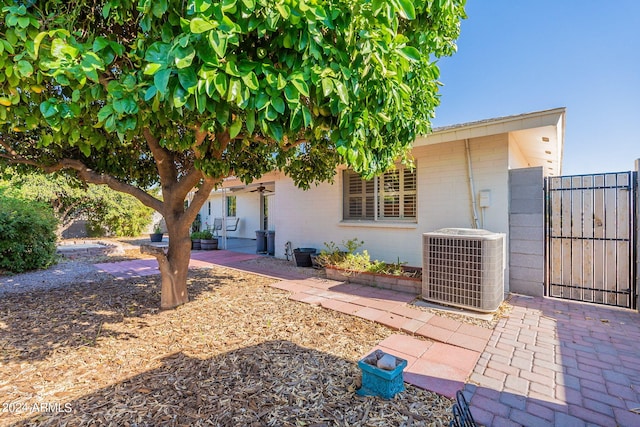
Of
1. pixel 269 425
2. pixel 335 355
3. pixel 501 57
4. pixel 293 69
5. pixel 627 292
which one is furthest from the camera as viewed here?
pixel 501 57

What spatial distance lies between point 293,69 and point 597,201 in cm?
570

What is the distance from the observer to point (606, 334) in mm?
3543

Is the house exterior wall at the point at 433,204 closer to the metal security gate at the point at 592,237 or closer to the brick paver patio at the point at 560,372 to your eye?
the metal security gate at the point at 592,237

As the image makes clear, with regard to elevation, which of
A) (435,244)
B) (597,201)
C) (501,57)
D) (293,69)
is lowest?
(435,244)

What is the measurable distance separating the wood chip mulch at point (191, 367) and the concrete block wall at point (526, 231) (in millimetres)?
3241

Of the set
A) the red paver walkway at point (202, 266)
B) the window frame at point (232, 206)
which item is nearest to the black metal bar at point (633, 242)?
the red paver walkway at point (202, 266)

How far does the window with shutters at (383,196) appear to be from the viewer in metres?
6.67

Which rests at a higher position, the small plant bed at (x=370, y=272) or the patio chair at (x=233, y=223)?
the patio chair at (x=233, y=223)

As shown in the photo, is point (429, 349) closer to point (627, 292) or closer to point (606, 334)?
point (606, 334)

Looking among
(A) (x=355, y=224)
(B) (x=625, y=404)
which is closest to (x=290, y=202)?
(A) (x=355, y=224)

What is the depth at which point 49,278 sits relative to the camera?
21.1 feet

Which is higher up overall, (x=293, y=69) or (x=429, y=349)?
(x=293, y=69)

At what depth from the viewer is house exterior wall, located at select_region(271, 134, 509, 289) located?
5.32 meters

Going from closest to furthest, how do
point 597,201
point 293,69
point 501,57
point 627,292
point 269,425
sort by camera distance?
point 293,69
point 269,425
point 627,292
point 597,201
point 501,57
